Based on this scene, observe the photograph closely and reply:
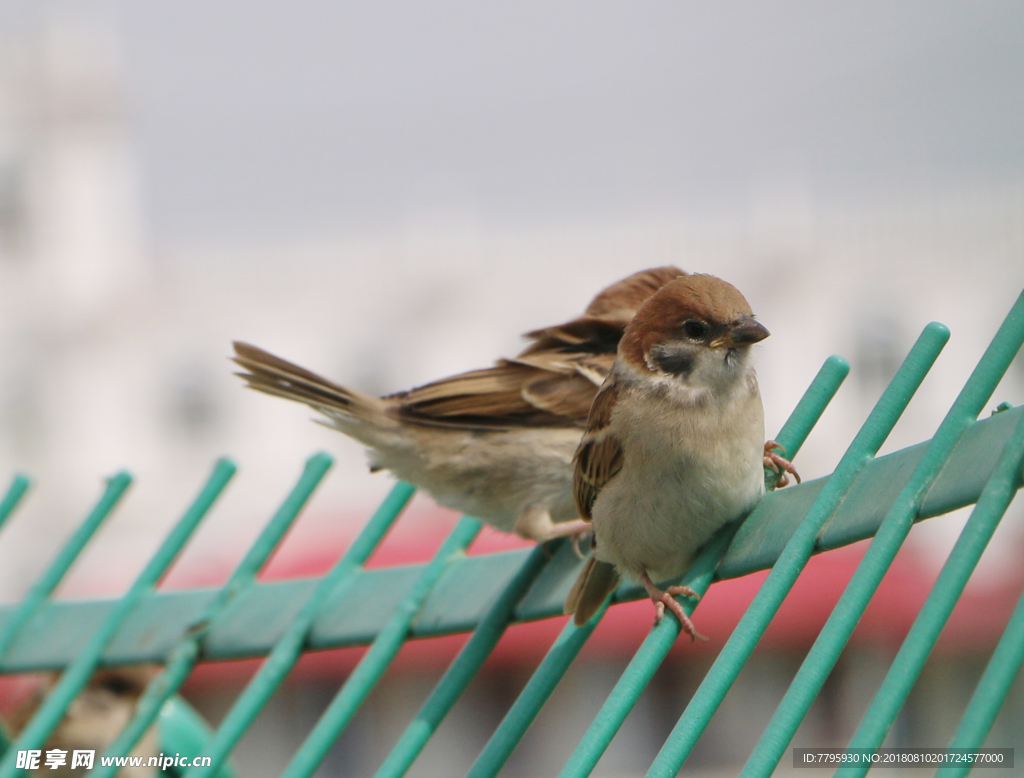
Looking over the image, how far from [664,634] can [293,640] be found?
1.15 metres

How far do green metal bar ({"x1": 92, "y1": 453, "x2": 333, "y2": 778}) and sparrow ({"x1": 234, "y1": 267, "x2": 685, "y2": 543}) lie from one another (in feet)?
2.28

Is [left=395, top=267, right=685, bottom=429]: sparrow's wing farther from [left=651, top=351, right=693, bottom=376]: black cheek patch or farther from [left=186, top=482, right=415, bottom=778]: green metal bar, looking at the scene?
[left=651, top=351, right=693, bottom=376]: black cheek patch

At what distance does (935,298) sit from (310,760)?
85.4 feet

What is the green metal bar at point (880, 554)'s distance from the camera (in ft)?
5.26

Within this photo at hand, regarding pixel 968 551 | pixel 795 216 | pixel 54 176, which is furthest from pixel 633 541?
pixel 54 176

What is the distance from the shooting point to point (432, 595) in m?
2.70

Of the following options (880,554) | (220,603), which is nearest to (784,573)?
(880,554)

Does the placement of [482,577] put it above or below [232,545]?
above

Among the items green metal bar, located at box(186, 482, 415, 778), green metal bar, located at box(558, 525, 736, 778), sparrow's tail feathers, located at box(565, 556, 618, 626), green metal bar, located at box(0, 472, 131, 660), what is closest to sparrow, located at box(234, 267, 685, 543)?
green metal bar, located at box(0, 472, 131, 660)

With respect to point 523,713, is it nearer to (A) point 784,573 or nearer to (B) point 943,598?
(A) point 784,573

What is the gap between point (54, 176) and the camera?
37062 mm

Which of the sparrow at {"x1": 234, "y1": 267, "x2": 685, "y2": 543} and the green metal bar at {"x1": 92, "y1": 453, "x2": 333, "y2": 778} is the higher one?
the sparrow at {"x1": 234, "y1": 267, "x2": 685, "y2": 543}

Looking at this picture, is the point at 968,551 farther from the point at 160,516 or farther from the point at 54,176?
the point at 54,176

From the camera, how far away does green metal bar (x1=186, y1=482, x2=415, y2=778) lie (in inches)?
102
